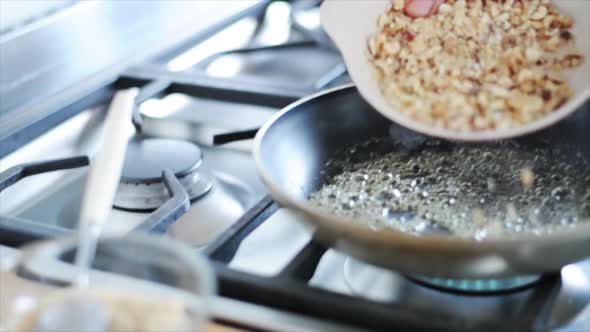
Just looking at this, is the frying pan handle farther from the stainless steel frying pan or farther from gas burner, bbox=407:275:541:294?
gas burner, bbox=407:275:541:294

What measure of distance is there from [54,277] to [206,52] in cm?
50

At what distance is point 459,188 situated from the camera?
1.95 ft

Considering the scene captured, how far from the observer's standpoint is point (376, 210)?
566mm

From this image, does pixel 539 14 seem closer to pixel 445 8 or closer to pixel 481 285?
pixel 445 8

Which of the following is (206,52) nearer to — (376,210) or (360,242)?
(376,210)

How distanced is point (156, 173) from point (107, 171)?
216mm

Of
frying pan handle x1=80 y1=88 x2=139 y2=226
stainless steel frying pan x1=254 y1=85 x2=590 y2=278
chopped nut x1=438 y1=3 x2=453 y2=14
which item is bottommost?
stainless steel frying pan x1=254 y1=85 x2=590 y2=278

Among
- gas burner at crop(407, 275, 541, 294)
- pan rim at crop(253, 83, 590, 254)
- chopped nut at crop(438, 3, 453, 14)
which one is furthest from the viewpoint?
chopped nut at crop(438, 3, 453, 14)

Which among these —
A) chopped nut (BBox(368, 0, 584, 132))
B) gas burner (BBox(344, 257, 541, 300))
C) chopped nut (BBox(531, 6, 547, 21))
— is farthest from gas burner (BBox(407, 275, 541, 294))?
chopped nut (BBox(531, 6, 547, 21))

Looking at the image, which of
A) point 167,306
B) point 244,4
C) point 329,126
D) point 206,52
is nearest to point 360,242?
point 167,306

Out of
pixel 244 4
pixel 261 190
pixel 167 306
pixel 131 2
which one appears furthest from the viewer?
pixel 244 4

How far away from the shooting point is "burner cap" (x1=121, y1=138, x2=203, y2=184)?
64 cm

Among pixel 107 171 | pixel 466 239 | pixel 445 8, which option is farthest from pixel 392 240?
pixel 445 8

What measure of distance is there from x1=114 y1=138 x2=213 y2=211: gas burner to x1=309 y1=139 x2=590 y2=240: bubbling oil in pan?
12 centimetres
